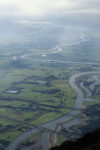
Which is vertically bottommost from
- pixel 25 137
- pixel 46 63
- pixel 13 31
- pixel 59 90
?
pixel 25 137

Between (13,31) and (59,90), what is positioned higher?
(13,31)

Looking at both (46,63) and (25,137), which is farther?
(46,63)

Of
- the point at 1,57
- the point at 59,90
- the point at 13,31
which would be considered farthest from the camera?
the point at 13,31

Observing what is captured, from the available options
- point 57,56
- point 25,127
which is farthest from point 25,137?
point 57,56

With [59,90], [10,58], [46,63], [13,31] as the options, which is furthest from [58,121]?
[13,31]

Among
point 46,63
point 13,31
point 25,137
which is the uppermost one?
point 13,31

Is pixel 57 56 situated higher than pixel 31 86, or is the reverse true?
pixel 57 56

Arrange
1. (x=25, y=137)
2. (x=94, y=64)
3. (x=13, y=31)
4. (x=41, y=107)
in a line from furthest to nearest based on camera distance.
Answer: (x=13, y=31), (x=94, y=64), (x=41, y=107), (x=25, y=137)

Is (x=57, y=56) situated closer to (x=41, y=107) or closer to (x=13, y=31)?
(x=41, y=107)

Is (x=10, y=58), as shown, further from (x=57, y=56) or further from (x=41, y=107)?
(x=41, y=107)
